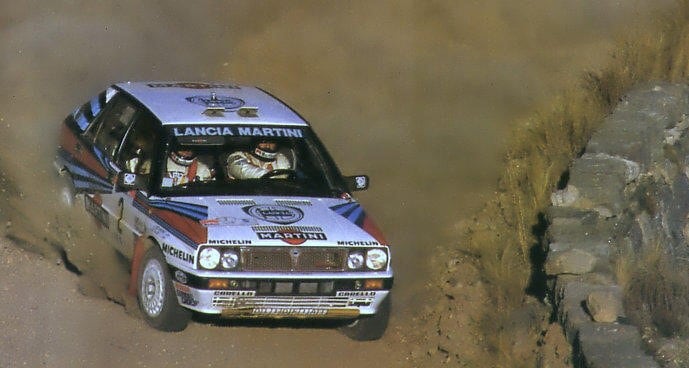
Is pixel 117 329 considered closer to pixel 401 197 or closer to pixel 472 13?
pixel 401 197

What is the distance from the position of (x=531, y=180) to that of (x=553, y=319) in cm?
305

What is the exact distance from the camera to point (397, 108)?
17469 millimetres

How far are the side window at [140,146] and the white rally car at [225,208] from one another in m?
0.01

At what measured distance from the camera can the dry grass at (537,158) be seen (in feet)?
33.0

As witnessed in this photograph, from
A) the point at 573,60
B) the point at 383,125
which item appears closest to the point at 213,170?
the point at 383,125

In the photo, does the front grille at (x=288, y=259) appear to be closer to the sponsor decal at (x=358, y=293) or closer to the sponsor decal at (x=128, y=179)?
the sponsor decal at (x=358, y=293)

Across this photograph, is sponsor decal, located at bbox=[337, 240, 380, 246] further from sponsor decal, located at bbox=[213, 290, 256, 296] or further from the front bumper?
sponsor decal, located at bbox=[213, 290, 256, 296]

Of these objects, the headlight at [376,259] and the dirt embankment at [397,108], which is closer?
the headlight at [376,259]

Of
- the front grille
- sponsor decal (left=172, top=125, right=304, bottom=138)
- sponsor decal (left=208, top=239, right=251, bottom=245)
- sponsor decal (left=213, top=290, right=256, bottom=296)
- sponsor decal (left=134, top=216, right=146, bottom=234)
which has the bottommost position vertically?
sponsor decal (left=213, top=290, right=256, bottom=296)

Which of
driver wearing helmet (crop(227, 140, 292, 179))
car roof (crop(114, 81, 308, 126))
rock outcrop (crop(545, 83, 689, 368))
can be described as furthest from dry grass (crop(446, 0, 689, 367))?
car roof (crop(114, 81, 308, 126))

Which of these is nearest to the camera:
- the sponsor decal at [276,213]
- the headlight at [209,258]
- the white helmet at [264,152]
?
the headlight at [209,258]

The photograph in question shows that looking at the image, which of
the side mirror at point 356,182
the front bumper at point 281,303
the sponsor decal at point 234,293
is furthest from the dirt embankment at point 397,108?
the side mirror at point 356,182

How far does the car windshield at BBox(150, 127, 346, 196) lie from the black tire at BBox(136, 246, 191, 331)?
22.9 inches

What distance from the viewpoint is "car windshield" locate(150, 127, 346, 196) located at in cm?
984
